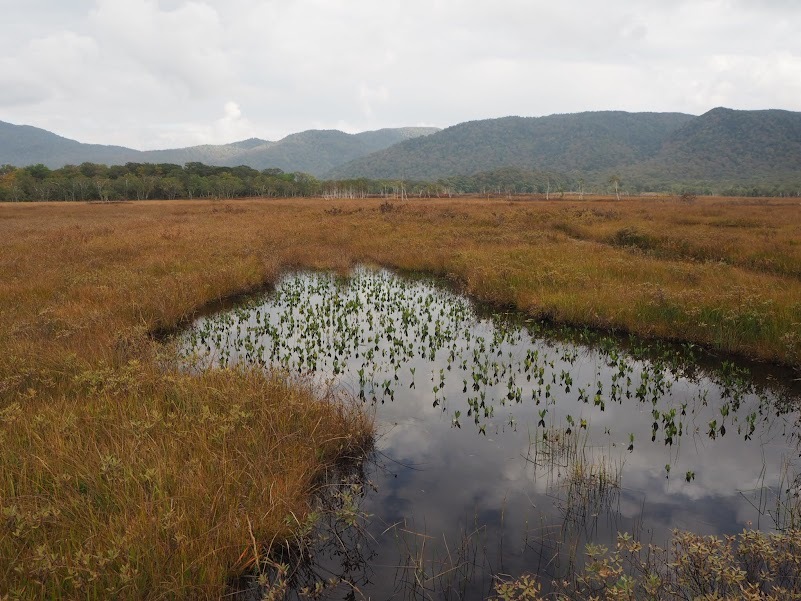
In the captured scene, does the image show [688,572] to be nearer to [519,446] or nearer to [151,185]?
[519,446]

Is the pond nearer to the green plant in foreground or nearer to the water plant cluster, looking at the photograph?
the water plant cluster

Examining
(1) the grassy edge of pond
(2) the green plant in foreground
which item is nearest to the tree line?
(1) the grassy edge of pond

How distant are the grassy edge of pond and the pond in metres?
0.86

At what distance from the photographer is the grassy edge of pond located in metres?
4.27

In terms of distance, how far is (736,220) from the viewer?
2914 cm

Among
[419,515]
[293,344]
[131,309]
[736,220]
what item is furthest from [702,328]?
[736,220]

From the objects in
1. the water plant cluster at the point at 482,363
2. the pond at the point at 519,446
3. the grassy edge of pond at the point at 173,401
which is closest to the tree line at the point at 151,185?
the grassy edge of pond at the point at 173,401

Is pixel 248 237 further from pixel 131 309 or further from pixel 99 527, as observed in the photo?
pixel 99 527

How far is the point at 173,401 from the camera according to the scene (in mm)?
6941

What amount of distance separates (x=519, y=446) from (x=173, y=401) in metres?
5.67

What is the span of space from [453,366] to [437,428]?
311cm

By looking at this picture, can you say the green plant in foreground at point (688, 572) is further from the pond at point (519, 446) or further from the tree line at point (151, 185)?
the tree line at point (151, 185)

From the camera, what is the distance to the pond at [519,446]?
544cm

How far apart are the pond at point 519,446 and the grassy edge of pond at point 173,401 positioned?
0.86m
